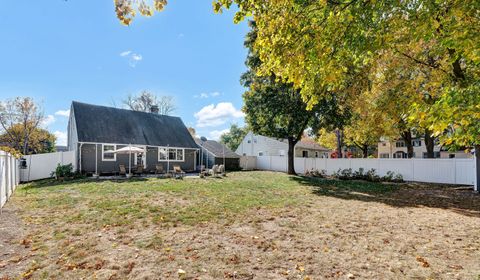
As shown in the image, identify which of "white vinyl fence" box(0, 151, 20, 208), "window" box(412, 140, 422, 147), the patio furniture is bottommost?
the patio furniture

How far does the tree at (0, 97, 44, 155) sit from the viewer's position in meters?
31.0

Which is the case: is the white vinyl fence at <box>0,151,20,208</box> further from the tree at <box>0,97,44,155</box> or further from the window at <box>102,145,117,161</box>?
the tree at <box>0,97,44,155</box>

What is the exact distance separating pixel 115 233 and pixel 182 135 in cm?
2132

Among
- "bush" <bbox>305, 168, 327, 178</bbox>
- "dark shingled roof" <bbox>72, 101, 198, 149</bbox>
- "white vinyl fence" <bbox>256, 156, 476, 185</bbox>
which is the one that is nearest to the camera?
"white vinyl fence" <bbox>256, 156, 476, 185</bbox>

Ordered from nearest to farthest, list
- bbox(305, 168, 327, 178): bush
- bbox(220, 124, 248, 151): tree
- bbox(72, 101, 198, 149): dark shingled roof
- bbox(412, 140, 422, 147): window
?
bbox(72, 101, 198, 149): dark shingled roof
bbox(305, 168, 327, 178): bush
bbox(412, 140, 422, 147): window
bbox(220, 124, 248, 151): tree

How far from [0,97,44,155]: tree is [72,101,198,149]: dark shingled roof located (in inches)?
620

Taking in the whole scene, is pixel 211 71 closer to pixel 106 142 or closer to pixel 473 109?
pixel 106 142

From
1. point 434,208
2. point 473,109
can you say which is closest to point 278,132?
point 434,208

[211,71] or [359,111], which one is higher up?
[211,71]

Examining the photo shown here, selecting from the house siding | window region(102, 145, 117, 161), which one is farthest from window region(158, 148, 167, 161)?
window region(102, 145, 117, 161)

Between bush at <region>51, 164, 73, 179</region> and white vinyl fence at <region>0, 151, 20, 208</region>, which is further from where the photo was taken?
bush at <region>51, 164, 73, 179</region>

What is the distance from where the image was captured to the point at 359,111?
2098 cm

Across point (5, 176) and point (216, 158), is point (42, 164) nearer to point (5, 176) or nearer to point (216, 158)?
point (5, 176)

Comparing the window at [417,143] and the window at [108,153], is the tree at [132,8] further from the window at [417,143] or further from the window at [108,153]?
the window at [417,143]
